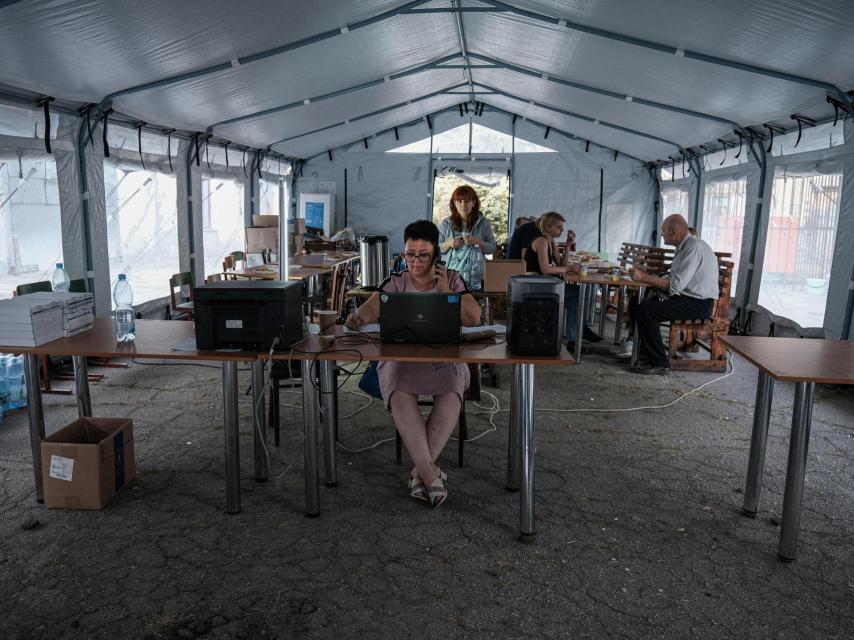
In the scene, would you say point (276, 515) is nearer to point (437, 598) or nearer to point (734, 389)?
point (437, 598)

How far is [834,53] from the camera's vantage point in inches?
159

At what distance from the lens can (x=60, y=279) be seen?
203 inches

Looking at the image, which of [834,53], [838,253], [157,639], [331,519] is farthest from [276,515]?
[838,253]

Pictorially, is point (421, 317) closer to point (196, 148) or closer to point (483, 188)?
point (196, 148)

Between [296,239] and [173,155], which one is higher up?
[173,155]

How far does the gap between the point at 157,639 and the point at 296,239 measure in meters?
6.26

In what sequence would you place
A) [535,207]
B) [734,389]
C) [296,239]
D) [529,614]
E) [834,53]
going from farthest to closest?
[535,207], [296,239], [734,389], [834,53], [529,614]

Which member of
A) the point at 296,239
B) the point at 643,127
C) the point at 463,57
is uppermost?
the point at 463,57

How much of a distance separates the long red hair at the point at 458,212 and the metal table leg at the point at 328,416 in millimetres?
2477

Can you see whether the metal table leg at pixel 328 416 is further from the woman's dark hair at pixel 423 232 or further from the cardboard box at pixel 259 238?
the cardboard box at pixel 259 238

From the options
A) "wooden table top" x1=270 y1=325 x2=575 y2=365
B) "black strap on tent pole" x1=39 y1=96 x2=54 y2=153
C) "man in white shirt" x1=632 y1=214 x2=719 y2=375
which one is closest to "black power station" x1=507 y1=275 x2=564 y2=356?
"wooden table top" x1=270 y1=325 x2=575 y2=365

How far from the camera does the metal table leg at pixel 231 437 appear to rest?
2.70 m

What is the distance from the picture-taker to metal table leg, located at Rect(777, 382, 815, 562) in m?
2.39

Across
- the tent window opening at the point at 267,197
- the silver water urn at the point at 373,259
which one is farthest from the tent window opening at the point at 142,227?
the tent window opening at the point at 267,197
